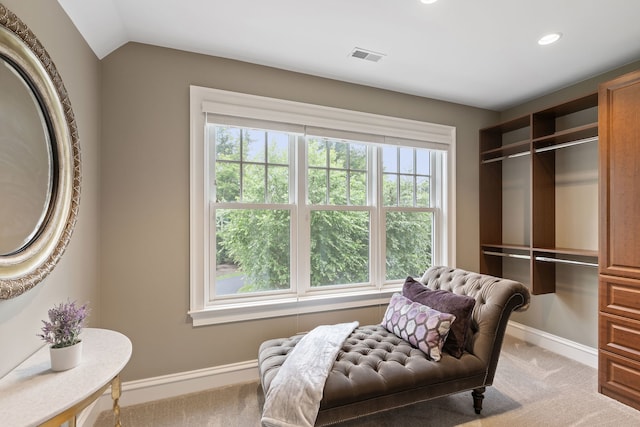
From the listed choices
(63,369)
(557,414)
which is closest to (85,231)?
(63,369)

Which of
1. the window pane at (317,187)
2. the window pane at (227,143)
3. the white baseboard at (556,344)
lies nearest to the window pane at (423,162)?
the window pane at (317,187)

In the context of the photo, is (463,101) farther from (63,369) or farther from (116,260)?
(63,369)

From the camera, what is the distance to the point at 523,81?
2943mm

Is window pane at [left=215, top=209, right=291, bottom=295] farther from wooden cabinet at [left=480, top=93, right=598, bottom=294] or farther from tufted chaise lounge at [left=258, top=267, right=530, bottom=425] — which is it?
wooden cabinet at [left=480, top=93, right=598, bottom=294]

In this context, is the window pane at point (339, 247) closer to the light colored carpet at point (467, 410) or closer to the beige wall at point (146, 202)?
the beige wall at point (146, 202)

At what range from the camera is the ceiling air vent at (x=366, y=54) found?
7.82 ft

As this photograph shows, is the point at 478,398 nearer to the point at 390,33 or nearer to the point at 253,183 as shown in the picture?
the point at 253,183

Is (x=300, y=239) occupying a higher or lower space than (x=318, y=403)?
higher

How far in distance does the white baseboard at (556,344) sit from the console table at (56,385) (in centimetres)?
370

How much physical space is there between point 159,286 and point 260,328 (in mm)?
859

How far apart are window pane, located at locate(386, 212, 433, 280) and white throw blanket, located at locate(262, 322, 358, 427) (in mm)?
1479

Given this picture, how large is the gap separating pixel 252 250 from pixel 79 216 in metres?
1.22

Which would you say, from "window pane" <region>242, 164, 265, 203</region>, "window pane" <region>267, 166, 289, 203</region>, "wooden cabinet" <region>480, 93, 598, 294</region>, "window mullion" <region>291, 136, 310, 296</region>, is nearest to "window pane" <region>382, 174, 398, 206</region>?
"window mullion" <region>291, 136, 310, 296</region>

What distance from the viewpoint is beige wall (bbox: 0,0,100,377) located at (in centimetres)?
126
